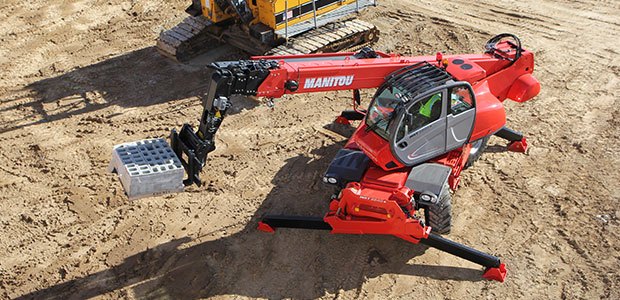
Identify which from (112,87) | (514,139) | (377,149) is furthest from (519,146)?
(112,87)

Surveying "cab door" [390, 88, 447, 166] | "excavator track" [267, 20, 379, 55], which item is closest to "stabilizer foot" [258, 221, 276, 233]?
"cab door" [390, 88, 447, 166]

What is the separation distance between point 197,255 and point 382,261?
8.84 ft

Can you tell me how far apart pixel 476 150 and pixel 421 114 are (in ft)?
7.26

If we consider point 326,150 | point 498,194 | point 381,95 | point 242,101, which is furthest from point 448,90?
point 242,101

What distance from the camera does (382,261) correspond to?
1005 centimetres

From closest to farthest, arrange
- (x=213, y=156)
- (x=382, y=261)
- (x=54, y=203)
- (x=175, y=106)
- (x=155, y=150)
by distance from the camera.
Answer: (x=155, y=150) → (x=382, y=261) → (x=54, y=203) → (x=213, y=156) → (x=175, y=106)

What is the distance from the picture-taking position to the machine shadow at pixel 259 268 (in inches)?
378

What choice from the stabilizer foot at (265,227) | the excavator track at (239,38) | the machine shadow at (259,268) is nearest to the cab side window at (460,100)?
the machine shadow at (259,268)

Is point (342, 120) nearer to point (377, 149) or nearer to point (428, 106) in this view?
point (377, 149)

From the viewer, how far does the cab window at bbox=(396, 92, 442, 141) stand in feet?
32.0

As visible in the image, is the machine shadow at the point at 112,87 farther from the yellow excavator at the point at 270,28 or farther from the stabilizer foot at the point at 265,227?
the stabilizer foot at the point at 265,227

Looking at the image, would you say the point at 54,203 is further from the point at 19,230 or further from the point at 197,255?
the point at 197,255

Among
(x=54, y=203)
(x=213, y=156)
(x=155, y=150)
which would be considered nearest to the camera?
Result: (x=155, y=150)

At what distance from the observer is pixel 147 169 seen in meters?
8.74
